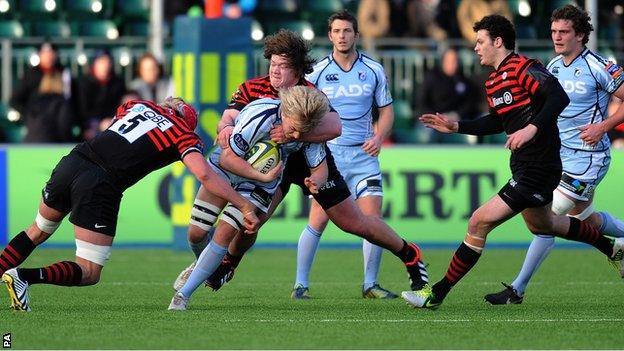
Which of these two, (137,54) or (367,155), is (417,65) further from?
(367,155)

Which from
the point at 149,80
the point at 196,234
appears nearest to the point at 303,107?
the point at 196,234

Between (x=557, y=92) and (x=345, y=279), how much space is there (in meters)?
4.02

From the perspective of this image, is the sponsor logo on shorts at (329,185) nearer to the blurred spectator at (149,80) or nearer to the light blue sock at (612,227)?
the light blue sock at (612,227)

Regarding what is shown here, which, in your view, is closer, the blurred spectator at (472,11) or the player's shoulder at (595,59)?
the player's shoulder at (595,59)

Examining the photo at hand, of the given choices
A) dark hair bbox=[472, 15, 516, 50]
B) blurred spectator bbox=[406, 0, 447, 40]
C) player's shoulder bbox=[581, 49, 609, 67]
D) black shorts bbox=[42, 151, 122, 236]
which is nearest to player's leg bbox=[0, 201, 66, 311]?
black shorts bbox=[42, 151, 122, 236]

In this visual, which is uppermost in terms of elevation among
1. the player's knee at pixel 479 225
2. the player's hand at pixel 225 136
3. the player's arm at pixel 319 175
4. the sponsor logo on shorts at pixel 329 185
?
the player's hand at pixel 225 136

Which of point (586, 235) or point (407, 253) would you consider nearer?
point (407, 253)

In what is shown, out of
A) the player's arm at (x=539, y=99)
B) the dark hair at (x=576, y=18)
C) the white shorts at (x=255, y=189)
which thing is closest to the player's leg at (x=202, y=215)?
the white shorts at (x=255, y=189)

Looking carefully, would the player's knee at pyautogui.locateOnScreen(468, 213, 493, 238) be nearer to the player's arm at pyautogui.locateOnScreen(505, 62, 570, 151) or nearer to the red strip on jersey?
the player's arm at pyautogui.locateOnScreen(505, 62, 570, 151)

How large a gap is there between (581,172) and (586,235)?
0.85 metres

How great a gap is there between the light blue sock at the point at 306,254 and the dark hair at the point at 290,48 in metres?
1.86

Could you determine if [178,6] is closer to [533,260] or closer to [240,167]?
[533,260]

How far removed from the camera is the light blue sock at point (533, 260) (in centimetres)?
1069

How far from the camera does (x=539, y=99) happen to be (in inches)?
383
